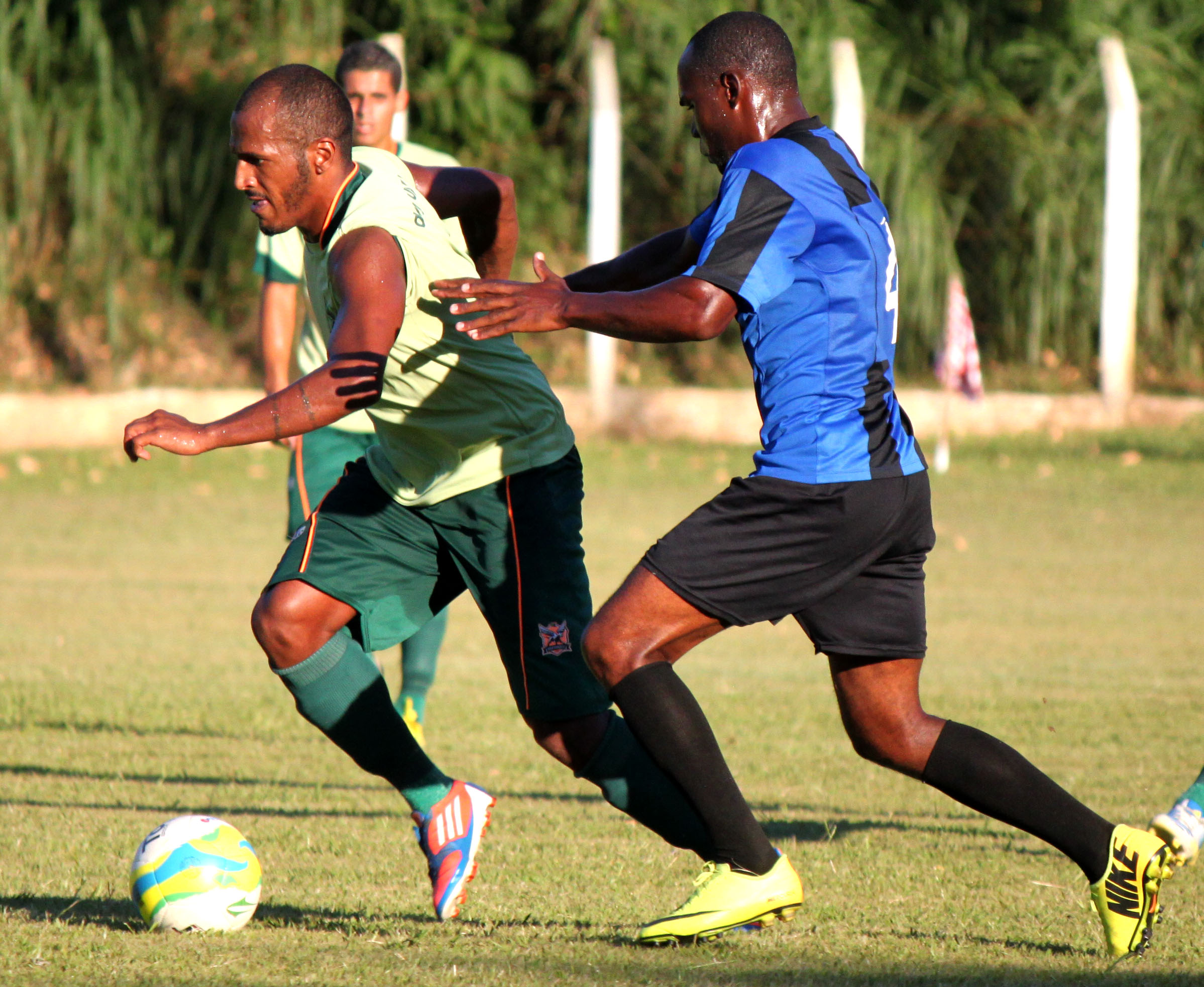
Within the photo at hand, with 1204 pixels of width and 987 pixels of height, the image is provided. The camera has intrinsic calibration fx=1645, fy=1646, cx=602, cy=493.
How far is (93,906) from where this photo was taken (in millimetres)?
4027

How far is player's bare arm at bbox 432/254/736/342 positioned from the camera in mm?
3350

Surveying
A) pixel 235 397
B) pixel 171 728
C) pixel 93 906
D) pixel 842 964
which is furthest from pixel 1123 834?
pixel 235 397

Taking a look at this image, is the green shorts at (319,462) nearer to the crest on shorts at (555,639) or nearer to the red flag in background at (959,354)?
the crest on shorts at (555,639)

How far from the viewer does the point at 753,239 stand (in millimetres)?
3416

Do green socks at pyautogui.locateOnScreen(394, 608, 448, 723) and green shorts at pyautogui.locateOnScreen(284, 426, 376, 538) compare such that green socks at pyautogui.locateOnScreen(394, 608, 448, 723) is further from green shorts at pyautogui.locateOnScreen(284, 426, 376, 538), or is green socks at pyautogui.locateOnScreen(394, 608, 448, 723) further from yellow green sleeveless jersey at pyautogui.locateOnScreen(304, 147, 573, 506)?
yellow green sleeveless jersey at pyautogui.locateOnScreen(304, 147, 573, 506)

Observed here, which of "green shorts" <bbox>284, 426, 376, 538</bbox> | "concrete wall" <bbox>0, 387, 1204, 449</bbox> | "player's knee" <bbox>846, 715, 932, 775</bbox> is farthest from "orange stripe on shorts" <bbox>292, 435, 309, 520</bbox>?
"concrete wall" <bbox>0, 387, 1204, 449</bbox>

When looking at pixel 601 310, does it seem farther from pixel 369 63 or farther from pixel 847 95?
pixel 847 95

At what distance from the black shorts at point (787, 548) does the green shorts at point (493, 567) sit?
488mm

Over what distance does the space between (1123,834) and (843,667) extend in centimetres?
71

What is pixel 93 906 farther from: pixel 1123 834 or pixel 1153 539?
pixel 1153 539

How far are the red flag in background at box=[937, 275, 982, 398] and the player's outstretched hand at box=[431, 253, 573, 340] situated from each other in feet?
40.6

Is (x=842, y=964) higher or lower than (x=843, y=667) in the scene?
lower

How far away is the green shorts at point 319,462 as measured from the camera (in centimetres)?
600

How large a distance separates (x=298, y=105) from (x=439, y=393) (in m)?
0.76
